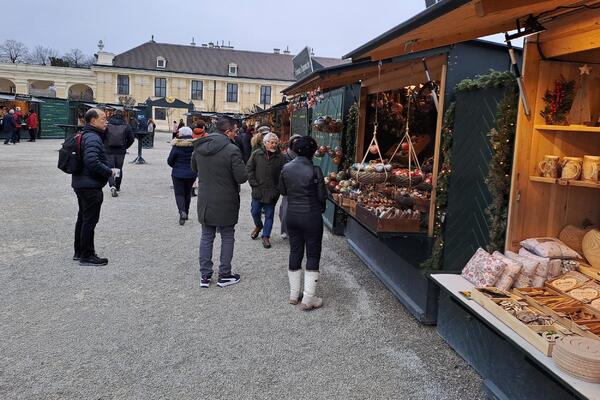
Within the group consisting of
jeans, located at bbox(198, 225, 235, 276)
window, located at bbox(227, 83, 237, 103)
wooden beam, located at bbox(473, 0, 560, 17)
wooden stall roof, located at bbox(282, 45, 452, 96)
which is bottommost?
jeans, located at bbox(198, 225, 235, 276)

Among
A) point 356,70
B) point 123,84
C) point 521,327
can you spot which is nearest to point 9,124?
point 356,70

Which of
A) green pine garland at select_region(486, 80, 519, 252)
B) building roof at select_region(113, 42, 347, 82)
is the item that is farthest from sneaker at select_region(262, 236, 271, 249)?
building roof at select_region(113, 42, 347, 82)

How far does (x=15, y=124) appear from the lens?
81.0 feet

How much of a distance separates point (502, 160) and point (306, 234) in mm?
1931

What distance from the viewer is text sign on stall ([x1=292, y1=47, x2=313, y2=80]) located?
941cm

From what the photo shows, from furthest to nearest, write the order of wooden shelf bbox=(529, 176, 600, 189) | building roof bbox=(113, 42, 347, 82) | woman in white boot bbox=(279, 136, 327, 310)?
building roof bbox=(113, 42, 347, 82) → woman in white boot bbox=(279, 136, 327, 310) → wooden shelf bbox=(529, 176, 600, 189)

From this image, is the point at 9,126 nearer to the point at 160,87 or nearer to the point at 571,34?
the point at 571,34

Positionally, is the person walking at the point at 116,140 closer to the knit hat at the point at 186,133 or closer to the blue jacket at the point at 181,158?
the knit hat at the point at 186,133

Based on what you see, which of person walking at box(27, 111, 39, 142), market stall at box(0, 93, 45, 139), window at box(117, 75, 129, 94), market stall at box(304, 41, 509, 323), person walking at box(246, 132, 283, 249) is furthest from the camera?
window at box(117, 75, 129, 94)

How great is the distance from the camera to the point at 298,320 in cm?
475

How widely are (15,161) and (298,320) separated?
1608 centimetres

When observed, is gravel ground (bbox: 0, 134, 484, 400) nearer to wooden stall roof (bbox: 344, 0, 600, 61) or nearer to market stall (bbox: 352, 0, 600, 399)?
market stall (bbox: 352, 0, 600, 399)

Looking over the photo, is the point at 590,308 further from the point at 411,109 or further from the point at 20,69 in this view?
the point at 20,69

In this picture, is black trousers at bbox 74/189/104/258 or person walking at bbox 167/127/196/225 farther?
person walking at bbox 167/127/196/225
